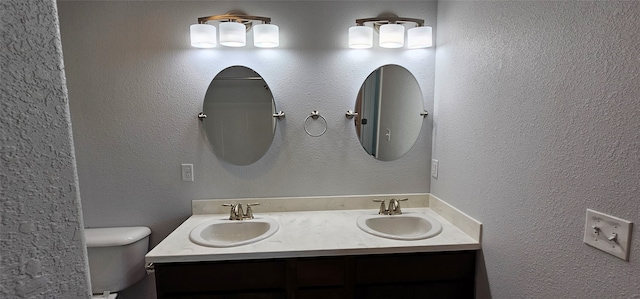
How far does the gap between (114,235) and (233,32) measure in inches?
52.1

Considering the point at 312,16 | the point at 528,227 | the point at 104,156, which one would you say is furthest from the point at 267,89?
the point at 528,227

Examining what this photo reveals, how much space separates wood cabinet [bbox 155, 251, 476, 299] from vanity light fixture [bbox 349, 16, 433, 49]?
1.17m

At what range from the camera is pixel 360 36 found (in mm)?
1746

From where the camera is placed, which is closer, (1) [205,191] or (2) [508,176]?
(2) [508,176]

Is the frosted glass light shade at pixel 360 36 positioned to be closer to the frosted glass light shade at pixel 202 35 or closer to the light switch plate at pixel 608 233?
the frosted glass light shade at pixel 202 35

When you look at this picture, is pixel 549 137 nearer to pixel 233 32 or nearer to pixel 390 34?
pixel 390 34

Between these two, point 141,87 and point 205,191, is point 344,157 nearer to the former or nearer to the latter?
point 205,191

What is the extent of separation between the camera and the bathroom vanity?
136cm

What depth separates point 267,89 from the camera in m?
1.82

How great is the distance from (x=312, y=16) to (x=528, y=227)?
1522 millimetres

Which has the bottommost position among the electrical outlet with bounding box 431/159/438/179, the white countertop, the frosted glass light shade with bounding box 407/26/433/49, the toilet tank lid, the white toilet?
the white toilet

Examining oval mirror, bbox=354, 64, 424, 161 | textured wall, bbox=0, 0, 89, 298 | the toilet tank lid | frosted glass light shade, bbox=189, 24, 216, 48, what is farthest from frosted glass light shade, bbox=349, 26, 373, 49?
the toilet tank lid

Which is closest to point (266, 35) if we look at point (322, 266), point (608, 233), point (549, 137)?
point (322, 266)

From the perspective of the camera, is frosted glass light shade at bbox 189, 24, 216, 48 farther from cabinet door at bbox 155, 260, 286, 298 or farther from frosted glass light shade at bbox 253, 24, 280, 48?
cabinet door at bbox 155, 260, 286, 298
